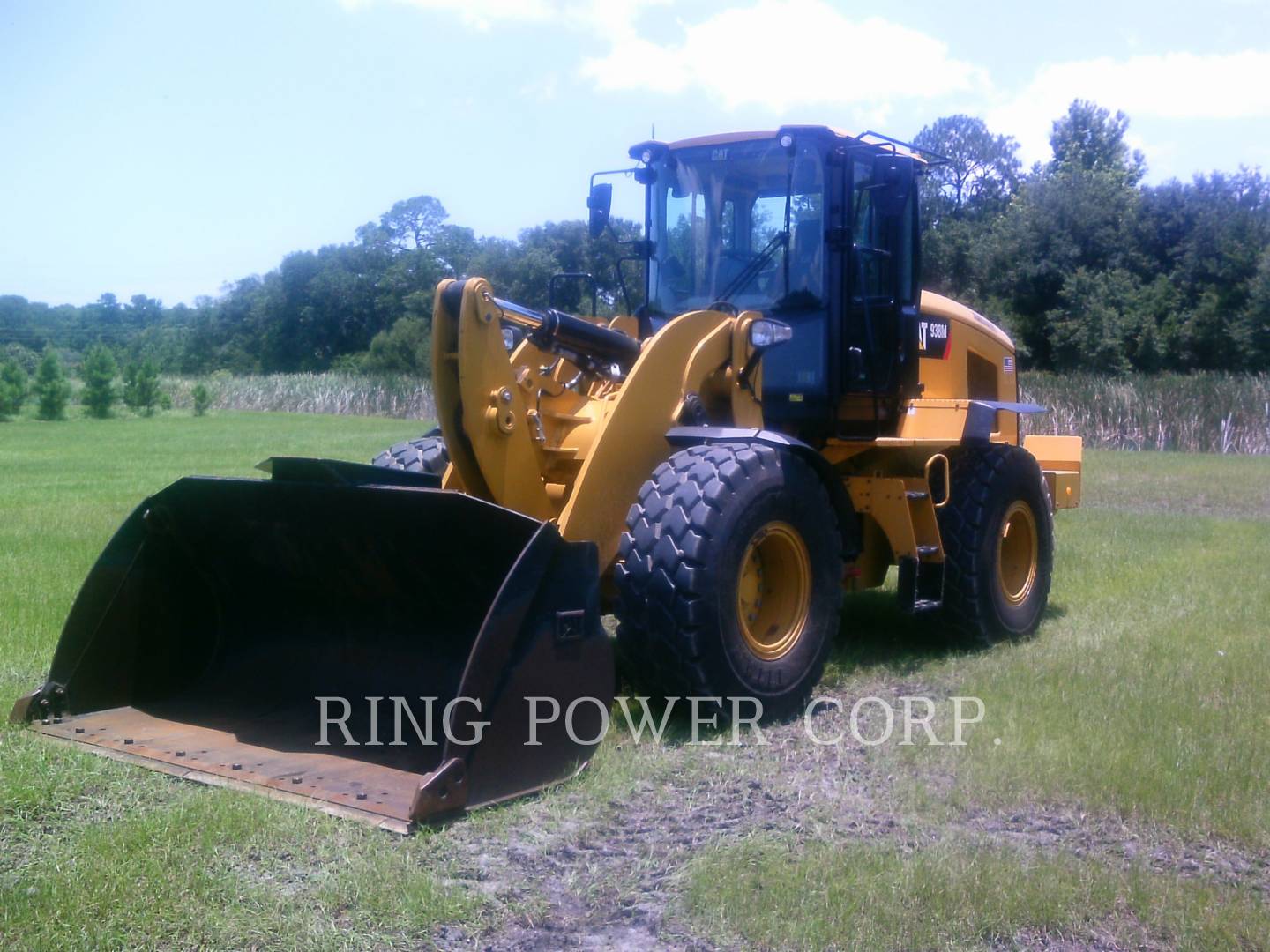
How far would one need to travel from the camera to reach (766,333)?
623 cm

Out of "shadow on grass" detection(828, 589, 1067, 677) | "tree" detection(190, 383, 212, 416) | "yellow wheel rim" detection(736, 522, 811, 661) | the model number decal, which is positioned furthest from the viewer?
"tree" detection(190, 383, 212, 416)

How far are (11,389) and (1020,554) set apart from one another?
4067 centimetres

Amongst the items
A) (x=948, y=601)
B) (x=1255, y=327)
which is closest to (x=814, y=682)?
(x=948, y=601)

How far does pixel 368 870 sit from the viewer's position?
395cm

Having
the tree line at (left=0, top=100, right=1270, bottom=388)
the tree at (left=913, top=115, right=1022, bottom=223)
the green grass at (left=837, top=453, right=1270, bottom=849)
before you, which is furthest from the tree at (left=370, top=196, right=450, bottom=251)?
the green grass at (left=837, top=453, right=1270, bottom=849)

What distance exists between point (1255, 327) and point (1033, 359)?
658cm

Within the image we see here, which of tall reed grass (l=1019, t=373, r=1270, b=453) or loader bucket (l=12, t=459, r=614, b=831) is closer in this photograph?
loader bucket (l=12, t=459, r=614, b=831)

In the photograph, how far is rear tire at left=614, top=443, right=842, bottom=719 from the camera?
5.31m

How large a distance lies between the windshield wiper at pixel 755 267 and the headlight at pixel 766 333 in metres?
0.82

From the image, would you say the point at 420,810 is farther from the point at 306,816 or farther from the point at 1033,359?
the point at 1033,359

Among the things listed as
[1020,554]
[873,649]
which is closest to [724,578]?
[873,649]

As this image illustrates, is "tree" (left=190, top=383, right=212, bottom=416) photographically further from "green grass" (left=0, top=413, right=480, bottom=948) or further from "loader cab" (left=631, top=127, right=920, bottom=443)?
"green grass" (left=0, top=413, right=480, bottom=948)

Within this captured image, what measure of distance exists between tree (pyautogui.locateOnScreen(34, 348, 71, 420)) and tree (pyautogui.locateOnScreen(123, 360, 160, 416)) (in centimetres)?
366

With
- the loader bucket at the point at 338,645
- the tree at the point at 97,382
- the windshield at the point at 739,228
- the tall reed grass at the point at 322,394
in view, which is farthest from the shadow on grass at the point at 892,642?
the tree at the point at 97,382
